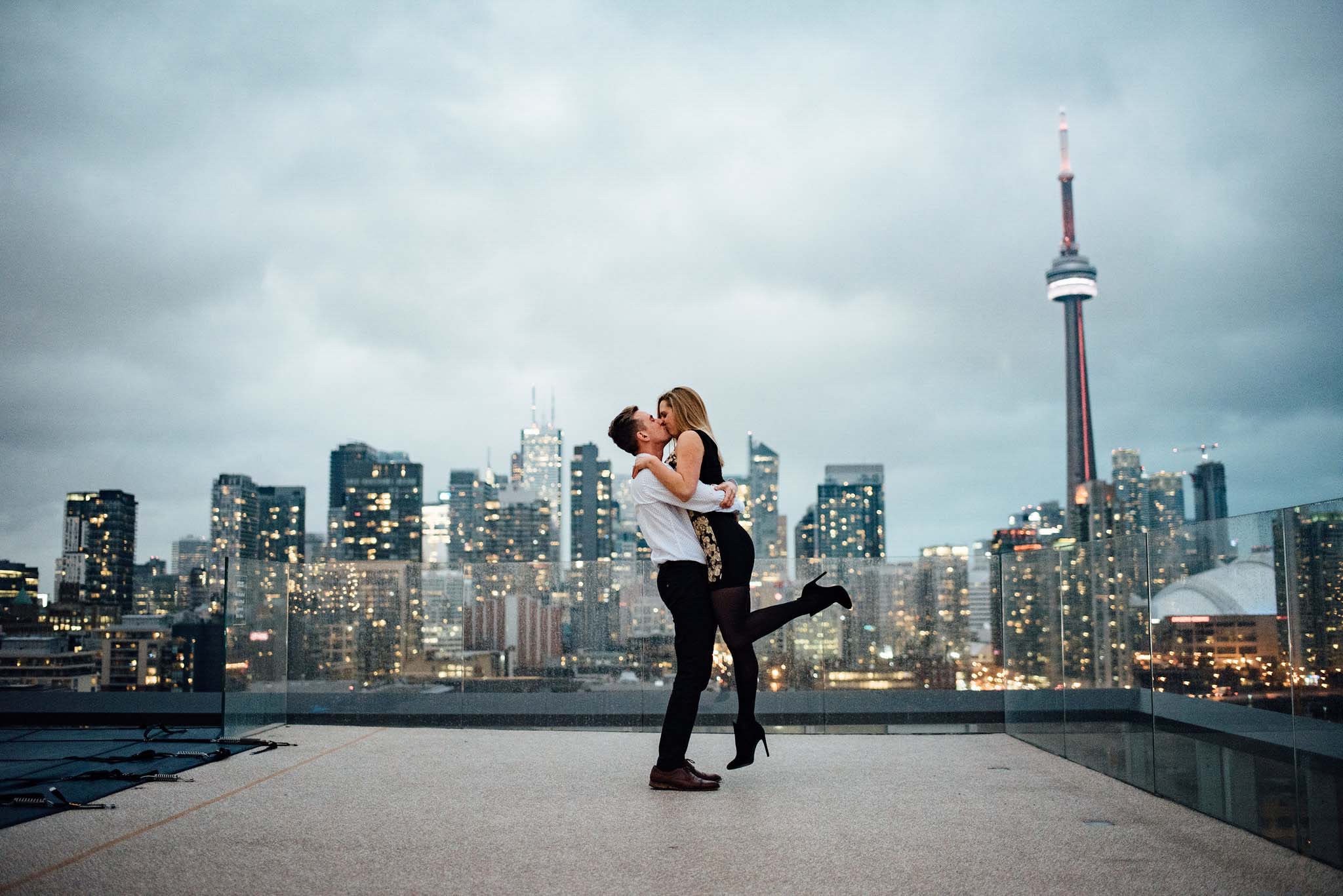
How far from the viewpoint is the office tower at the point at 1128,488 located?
107562mm

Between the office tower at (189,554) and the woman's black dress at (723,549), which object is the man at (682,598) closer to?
the woman's black dress at (723,549)

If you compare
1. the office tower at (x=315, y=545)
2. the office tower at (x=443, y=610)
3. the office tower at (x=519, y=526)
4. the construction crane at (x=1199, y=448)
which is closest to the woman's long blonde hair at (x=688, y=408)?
the office tower at (x=443, y=610)

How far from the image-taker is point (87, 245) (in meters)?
14.0

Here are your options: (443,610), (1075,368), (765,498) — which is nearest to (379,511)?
(765,498)

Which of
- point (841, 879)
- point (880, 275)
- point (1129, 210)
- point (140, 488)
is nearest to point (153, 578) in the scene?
point (140, 488)

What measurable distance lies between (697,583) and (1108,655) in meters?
1.75

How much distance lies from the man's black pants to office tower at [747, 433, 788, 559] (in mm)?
96828

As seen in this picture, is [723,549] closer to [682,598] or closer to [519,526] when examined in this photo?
[682,598]

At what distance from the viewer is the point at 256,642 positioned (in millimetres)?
5469

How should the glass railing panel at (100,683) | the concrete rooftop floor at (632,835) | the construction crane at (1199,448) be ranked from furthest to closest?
the construction crane at (1199,448) < the glass railing panel at (100,683) < the concrete rooftop floor at (632,835)

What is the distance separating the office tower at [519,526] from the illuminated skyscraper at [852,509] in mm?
29540

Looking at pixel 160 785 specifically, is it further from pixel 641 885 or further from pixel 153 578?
pixel 153 578

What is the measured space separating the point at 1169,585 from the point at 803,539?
366ft

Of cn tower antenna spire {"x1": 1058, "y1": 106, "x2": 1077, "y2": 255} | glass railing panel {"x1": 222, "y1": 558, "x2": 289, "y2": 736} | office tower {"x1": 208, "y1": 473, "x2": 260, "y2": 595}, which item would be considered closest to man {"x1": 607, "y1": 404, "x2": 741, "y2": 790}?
glass railing panel {"x1": 222, "y1": 558, "x2": 289, "y2": 736}
